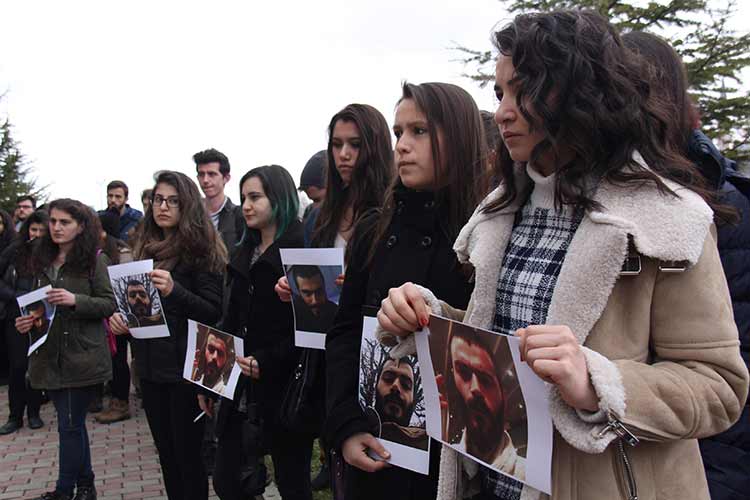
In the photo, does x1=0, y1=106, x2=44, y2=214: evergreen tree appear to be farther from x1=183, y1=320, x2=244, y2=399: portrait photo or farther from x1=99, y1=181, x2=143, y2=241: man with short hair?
x1=183, y1=320, x2=244, y2=399: portrait photo

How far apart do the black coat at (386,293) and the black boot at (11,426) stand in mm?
6367

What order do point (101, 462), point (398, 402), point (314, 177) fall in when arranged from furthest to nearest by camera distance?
point (101, 462) < point (314, 177) < point (398, 402)

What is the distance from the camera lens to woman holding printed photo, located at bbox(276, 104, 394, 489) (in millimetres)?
3096

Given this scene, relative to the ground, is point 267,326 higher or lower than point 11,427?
higher

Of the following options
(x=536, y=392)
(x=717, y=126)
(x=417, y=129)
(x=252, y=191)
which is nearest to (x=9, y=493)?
(x=252, y=191)

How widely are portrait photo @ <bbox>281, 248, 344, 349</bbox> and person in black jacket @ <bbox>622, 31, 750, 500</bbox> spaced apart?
1.43 m

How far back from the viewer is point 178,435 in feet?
13.0

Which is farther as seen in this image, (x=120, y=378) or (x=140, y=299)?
(x=120, y=378)

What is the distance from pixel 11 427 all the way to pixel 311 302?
5886 millimetres

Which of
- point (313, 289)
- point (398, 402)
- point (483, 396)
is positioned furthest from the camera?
point (313, 289)

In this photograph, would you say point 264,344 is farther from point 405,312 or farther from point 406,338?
point 405,312

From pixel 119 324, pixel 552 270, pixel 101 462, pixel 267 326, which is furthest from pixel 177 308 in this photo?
pixel 552 270

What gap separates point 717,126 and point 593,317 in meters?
8.50

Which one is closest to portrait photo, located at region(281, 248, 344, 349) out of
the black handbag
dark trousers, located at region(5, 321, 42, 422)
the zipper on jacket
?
the black handbag
